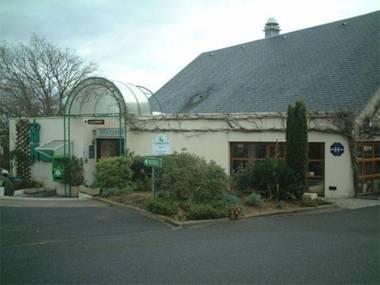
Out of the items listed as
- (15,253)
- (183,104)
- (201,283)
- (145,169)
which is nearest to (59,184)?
(145,169)

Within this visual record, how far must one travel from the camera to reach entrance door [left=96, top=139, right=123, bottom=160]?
2127 cm

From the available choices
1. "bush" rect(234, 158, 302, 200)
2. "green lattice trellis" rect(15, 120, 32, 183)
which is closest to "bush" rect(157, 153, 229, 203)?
"bush" rect(234, 158, 302, 200)

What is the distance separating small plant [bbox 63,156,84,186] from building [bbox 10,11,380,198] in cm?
109

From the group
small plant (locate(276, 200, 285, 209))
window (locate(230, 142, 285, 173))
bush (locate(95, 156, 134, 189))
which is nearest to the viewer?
small plant (locate(276, 200, 285, 209))

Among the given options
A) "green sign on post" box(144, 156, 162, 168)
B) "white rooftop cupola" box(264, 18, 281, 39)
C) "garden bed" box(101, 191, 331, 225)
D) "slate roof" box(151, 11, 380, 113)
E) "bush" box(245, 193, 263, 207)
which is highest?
"white rooftop cupola" box(264, 18, 281, 39)

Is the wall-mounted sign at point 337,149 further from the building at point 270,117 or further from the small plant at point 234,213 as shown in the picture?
the small plant at point 234,213

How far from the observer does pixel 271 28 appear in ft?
120

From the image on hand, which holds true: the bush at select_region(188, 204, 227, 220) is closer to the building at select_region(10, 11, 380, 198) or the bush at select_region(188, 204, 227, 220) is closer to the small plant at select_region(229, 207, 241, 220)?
the small plant at select_region(229, 207, 241, 220)

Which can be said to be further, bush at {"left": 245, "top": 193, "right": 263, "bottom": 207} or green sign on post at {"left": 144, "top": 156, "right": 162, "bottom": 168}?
bush at {"left": 245, "top": 193, "right": 263, "bottom": 207}

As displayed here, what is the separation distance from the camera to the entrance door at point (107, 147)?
21.3 m

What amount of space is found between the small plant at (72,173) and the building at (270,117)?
3.58ft

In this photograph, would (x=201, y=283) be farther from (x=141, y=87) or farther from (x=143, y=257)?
(x=141, y=87)

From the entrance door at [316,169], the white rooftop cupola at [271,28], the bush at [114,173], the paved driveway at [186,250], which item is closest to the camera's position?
the paved driveway at [186,250]

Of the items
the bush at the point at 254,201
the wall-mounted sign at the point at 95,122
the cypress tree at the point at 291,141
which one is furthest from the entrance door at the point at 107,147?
the bush at the point at 254,201
